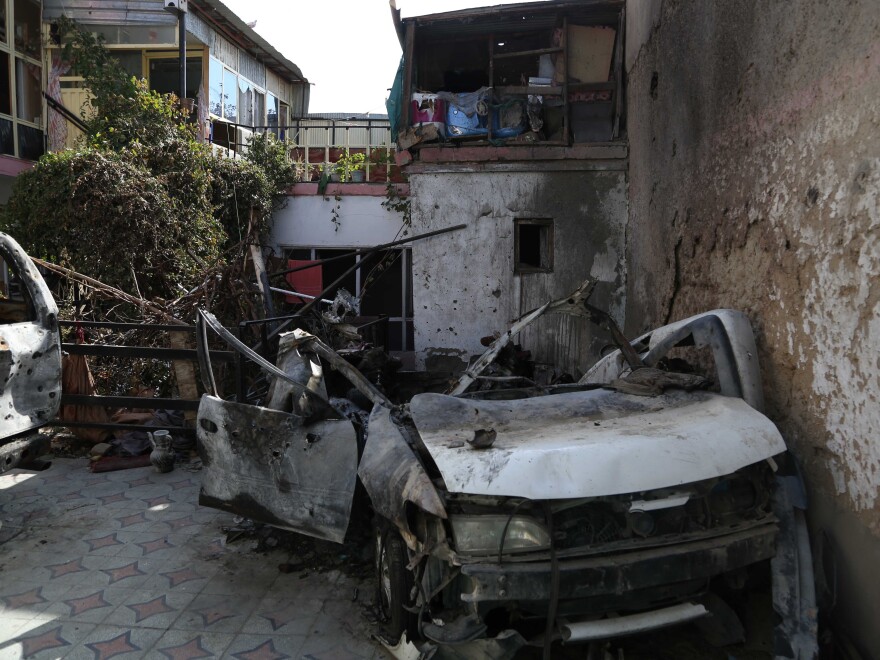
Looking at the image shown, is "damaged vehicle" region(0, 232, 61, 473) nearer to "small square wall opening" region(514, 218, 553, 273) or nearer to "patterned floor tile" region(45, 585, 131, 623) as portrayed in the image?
"patterned floor tile" region(45, 585, 131, 623)

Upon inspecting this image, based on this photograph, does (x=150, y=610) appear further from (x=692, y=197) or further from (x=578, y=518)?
(x=692, y=197)

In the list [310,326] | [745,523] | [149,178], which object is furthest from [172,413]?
[745,523]

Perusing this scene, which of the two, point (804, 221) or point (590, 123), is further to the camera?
point (590, 123)

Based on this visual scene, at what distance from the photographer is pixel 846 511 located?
10.4ft

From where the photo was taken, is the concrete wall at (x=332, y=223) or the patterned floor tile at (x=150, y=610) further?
the concrete wall at (x=332, y=223)

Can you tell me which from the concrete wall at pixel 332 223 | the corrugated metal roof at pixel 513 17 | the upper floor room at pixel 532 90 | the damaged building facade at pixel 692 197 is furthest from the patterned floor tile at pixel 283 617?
the concrete wall at pixel 332 223

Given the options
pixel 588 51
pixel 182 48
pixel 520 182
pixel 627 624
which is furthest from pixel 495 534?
pixel 182 48

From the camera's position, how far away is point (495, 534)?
9.02 feet

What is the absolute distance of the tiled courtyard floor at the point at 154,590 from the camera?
3.46 metres

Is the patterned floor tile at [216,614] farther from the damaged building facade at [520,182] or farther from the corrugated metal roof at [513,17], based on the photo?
the corrugated metal roof at [513,17]

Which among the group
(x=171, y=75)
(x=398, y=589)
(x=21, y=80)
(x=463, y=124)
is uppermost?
(x=171, y=75)

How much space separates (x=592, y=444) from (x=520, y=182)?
6.43 metres

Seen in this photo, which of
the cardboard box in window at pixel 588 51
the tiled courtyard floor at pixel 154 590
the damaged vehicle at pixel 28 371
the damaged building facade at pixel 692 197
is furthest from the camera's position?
the cardboard box in window at pixel 588 51

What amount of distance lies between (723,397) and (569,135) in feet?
19.0
